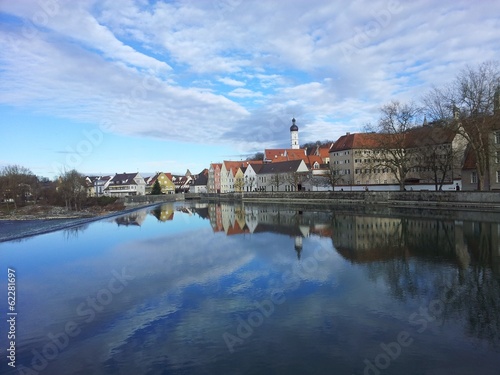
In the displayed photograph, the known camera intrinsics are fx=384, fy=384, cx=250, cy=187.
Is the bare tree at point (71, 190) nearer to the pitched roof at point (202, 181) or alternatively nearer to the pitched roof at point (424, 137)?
the pitched roof at point (424, 137)

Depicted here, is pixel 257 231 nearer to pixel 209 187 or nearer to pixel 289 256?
pixel 289 256

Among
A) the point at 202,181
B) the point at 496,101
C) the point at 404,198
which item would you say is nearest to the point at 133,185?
the point at 202,181

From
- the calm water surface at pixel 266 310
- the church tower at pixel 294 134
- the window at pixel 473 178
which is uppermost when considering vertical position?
the church tower at pixel 294 134

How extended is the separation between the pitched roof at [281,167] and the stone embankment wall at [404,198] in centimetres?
1419

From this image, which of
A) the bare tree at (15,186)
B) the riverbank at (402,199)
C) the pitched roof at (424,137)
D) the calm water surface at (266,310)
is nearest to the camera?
the calm water surface at (266,310)

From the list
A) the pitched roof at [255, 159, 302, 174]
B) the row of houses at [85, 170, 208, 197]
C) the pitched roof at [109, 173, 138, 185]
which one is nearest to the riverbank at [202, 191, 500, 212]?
the pitched roof at [255, 159, 302, 174]

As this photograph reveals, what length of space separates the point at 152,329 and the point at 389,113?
4095 cm

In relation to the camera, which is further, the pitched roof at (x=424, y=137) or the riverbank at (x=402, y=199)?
the pitched roof at (x=424, y=137)

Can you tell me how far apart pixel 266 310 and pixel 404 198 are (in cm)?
3611

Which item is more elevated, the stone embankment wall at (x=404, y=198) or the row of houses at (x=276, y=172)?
the row of houses at (x=276, y=172)

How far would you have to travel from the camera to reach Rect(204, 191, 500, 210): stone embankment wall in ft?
106

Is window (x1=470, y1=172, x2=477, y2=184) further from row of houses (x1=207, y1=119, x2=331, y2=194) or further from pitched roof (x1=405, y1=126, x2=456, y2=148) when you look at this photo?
row of houses (x1=207, y1=119, x2=331, y2=194)

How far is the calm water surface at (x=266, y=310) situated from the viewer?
7258 millimetres

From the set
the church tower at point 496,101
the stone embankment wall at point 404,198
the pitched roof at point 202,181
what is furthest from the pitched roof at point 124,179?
the church tower at point 496,101
